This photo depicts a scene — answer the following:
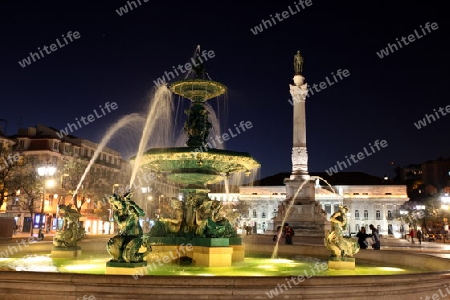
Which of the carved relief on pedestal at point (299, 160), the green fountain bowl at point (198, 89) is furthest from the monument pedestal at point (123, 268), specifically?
the carved relief on pedestal at point (299, 160)

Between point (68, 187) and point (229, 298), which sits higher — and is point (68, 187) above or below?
above

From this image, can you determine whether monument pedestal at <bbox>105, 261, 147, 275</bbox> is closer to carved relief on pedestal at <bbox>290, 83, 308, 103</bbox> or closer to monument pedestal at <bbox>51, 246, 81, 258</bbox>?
monument pedestal at <bbox>51, 246, 81, 258</bbox>

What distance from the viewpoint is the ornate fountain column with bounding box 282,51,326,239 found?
4589 cm

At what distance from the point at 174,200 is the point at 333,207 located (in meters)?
87.3

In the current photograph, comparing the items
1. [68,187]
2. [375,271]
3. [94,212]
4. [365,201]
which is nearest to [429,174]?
[365,201]

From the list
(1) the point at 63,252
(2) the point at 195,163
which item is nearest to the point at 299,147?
(2) the point at 195,163

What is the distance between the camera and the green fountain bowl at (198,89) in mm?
12906

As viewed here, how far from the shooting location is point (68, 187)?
4297 cm

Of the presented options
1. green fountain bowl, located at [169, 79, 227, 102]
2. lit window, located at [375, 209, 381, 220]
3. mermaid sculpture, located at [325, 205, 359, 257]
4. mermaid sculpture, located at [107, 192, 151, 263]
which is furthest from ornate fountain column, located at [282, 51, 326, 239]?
lit window, located at [375, 209, 381, 220]

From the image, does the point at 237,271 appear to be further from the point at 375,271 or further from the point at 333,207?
the point at 333,207

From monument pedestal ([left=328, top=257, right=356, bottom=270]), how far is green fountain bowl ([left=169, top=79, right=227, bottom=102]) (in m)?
5.99

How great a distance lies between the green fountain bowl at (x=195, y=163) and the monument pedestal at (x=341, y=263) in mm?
Answer: 3568

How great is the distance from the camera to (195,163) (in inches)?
472

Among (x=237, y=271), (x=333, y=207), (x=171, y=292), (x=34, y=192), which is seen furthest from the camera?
(x=333, y=207)
